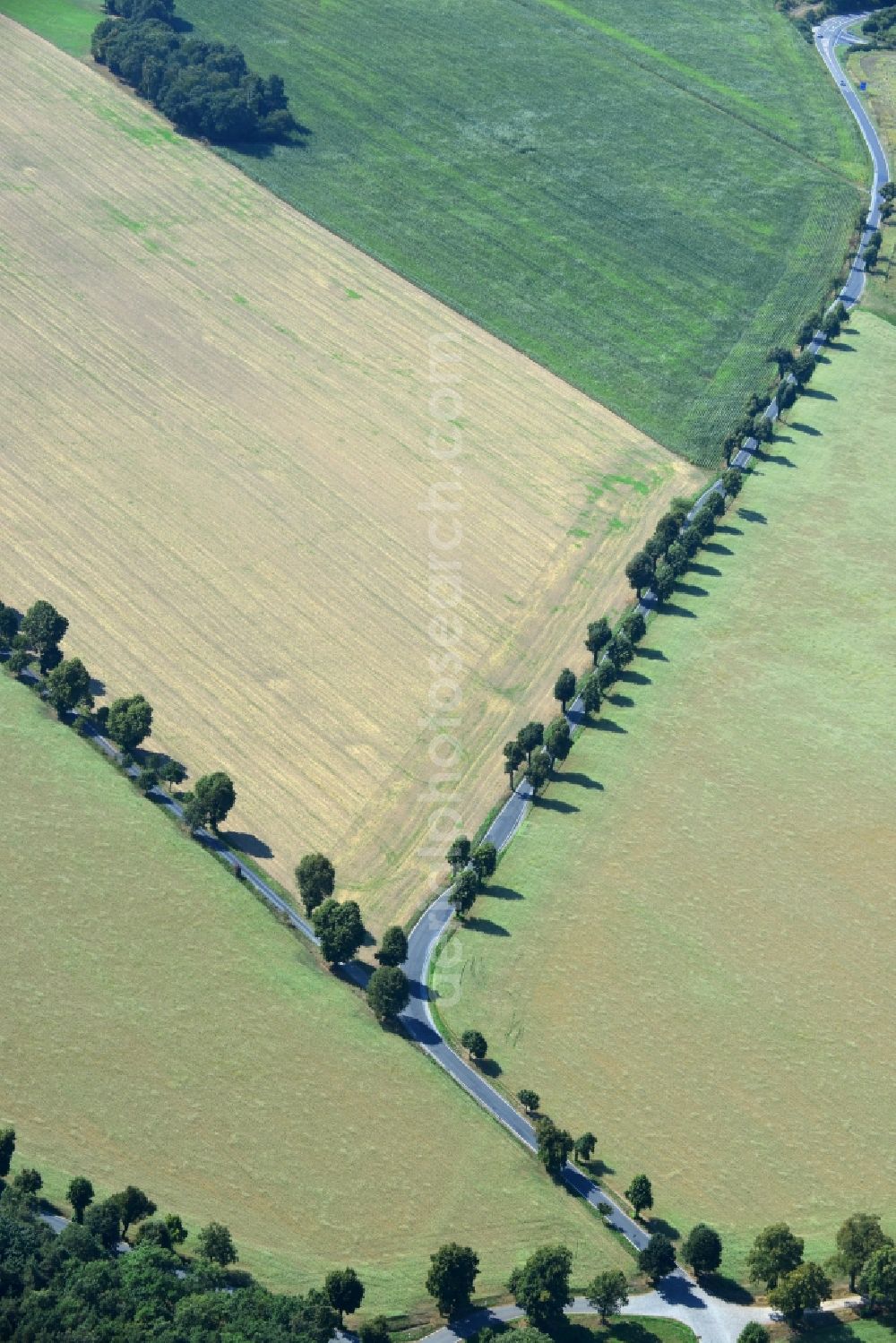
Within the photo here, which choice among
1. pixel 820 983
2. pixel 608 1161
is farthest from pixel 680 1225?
pixel 820 983

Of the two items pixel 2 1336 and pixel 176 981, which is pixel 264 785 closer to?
pixel 176 981

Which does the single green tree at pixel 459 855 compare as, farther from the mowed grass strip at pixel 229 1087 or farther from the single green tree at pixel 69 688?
the single green tree at pixel 69 688

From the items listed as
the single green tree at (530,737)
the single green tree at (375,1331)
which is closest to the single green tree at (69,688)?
the single green tree at (530,737)

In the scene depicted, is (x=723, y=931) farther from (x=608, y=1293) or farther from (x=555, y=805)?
(x=608, y=1293)

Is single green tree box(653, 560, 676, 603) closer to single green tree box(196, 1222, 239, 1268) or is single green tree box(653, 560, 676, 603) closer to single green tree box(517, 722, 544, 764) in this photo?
single green tree box(517, 722, 544, 764)

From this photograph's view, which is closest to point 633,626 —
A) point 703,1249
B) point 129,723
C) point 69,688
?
point 129,723

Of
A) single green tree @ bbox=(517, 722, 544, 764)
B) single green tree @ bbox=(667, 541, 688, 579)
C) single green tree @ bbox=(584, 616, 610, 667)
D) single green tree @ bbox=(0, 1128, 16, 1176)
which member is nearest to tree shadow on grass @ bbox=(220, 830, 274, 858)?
single green tree @ bbox=(517, 722, 544, 764)
